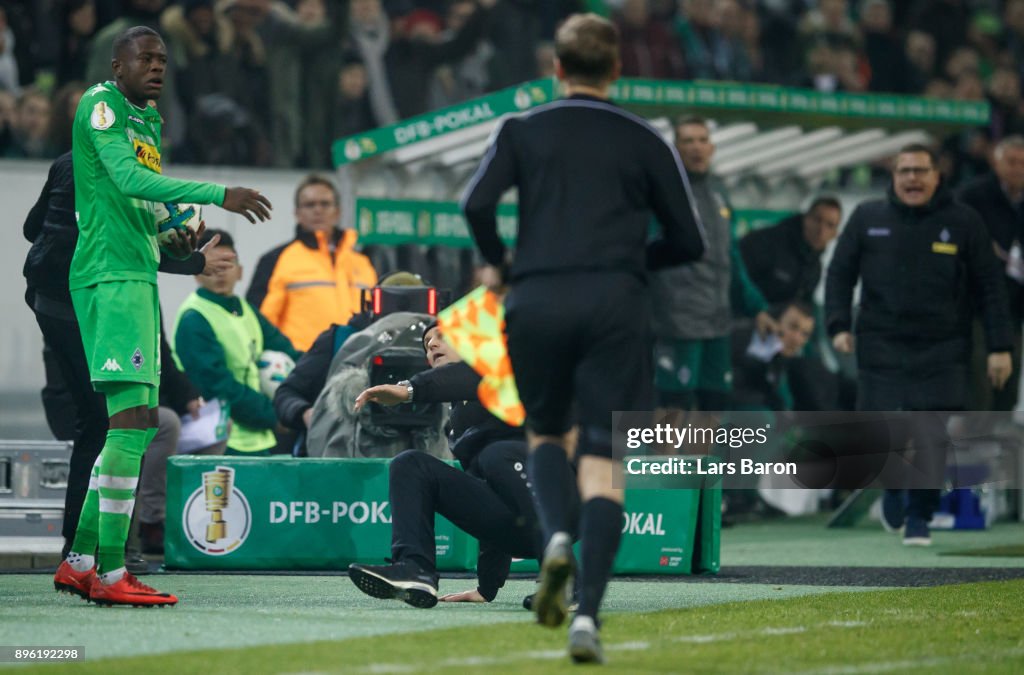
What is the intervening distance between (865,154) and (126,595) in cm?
977

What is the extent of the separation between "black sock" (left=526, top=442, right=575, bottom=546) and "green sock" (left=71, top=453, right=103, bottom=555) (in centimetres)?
225

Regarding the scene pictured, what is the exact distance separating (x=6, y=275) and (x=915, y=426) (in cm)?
569

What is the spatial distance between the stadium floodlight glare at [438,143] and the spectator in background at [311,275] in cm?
90

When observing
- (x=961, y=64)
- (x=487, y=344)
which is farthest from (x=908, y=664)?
(x=961, y=64)

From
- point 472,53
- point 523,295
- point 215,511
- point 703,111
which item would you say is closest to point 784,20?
point 472,53

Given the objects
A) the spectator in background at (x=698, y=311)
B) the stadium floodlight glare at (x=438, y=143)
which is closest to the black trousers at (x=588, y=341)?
the spectator in background at (x=698, y=311)

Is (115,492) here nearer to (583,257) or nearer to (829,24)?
(583,257)

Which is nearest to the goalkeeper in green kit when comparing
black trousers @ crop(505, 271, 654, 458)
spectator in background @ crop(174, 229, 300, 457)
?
black trousers @ crop(505, 271, 654, 458)

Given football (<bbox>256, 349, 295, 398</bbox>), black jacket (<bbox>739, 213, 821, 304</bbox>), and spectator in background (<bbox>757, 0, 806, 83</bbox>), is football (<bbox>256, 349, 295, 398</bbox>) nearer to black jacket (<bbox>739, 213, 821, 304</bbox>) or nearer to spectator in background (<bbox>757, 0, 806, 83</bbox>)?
black jacket (<bbox>739, 213, 821, 304</bbox>)

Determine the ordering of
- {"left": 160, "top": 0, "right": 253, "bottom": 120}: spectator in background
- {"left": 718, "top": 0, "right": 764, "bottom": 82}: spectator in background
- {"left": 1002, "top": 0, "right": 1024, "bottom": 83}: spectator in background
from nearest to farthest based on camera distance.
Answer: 1. {"left": 160, "top": 0, "right": 253, "bottom": 120}: spectator in background
2. {"left": 718, "top": 0, "right": 764, "bottom": 82}: spectator in background
3. {"left": 1002, "top": 0, "right": 1024, "bottom": 83}: spectator in background

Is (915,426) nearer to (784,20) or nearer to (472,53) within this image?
(472,53)

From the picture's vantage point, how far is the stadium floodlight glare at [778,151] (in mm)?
15094

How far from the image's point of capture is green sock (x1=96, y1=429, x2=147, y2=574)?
7.36 m

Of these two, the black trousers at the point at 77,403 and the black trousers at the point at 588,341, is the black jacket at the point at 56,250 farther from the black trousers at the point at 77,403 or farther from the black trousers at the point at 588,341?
the black trousers at the point at 588,341
